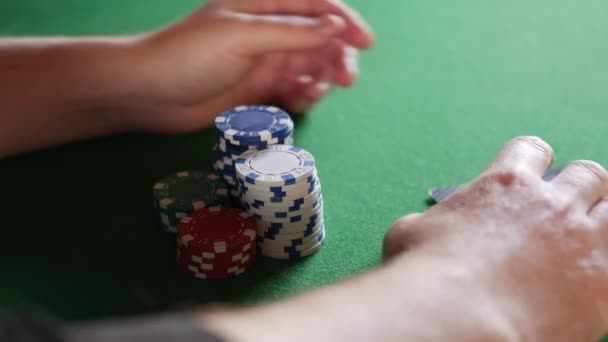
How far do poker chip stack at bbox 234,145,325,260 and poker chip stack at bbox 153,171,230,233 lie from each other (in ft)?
0.31

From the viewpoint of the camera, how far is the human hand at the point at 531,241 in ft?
3.91

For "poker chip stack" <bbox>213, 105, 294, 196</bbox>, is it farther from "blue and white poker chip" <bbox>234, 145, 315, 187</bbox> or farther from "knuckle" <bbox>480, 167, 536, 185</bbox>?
"knuckle" <bbox>480, 167, 536, 185</bbox>

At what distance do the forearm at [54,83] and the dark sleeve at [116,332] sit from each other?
51.9 inches

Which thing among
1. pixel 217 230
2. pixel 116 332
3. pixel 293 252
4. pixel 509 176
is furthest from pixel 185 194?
pixel 116 332

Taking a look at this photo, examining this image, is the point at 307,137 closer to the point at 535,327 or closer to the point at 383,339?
the point at 535,327

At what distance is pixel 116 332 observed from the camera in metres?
0.70

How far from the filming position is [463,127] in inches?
83.0

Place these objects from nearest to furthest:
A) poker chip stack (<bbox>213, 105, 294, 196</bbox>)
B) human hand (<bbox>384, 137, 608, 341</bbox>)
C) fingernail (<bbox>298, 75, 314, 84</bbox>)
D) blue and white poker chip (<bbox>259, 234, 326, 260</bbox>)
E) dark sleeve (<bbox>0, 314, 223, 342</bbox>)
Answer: dark sleeve (<bbox>0, 314, 223, 342</bbox>), human hand (<bbox>384, 137, 608, 341</bbox>), blue and white poker chip (<bbox>259, 234, 326, 260</bbox>), poker chip stack (<bbox>213, 105, 294, 196</bbox>), fingernail (<bbox>298, 75, 314, 84</bbox>)

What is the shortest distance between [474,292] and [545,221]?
27 centimetres

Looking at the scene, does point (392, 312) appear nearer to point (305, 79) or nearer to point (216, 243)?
point (216, 243)

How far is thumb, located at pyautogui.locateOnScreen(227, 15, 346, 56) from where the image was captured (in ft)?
6.30

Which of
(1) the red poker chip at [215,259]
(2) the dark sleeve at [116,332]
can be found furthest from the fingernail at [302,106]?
(2) the dark sleeve at [116,332]

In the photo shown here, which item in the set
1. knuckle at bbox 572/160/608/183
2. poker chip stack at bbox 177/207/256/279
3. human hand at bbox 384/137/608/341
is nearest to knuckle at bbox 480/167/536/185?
human hand at bbox 384/137/608/341

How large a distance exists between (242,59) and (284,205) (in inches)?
22.3
